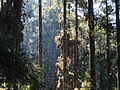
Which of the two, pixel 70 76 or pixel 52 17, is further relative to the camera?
pixel 52 17

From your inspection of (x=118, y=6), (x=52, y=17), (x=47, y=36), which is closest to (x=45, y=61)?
(x=47, y=36)

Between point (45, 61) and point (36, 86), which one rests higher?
point (36, 86)

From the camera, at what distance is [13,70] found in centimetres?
1004

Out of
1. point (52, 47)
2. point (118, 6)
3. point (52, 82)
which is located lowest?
point (52, 82)

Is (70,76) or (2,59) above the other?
(2,59)

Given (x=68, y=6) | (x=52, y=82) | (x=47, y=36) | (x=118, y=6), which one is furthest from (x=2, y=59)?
(x=47, y=36)

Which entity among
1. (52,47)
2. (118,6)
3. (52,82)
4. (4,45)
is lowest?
(52,82)

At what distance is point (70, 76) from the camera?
34.8 metres

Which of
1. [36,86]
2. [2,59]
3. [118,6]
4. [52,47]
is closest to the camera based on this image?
[2,59]

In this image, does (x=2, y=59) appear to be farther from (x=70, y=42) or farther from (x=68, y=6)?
(x=70, y=42)

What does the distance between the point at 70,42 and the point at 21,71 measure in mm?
26257

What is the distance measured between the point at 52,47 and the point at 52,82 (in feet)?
72.5

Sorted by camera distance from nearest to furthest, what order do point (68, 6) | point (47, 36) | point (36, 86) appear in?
point (36, 86), point (68, 6), point (47, 36)

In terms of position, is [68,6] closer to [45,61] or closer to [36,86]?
[36,86]
